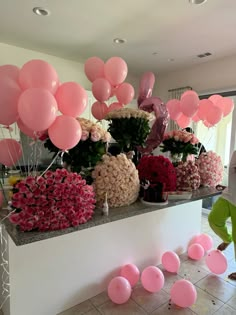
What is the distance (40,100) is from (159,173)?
1.11 meters

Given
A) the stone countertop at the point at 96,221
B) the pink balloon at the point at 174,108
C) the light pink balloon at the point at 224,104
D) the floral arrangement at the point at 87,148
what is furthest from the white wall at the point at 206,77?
the floral arrangement at the point at 87,148

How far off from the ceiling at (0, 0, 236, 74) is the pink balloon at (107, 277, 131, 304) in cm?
265

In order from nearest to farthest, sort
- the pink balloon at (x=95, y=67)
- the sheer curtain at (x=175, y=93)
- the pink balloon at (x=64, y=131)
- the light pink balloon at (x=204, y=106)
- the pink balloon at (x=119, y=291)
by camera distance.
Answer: the pink balloon at (x=64, y=131) < the pink balloon at (x=119, y=291) < the pink balloon at (x=95, y=67) < the light pink balloon at (x=204, y=106) < the sheer curtain at (x=175, y=93)

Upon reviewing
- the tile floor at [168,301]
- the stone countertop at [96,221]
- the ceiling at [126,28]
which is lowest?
the tile floor at [168,301]

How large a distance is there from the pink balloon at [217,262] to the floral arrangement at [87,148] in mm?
1407

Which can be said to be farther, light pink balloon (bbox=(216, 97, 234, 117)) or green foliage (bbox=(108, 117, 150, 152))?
light pink balloon (bbox=(216, 97, 234, 117))

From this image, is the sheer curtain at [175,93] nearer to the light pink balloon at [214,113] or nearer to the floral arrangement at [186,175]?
the light pink balloon at [214,113]

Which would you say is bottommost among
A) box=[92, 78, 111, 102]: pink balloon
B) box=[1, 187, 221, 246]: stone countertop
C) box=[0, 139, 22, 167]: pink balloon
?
box=[1, 187, 221, 246]: stone countertop

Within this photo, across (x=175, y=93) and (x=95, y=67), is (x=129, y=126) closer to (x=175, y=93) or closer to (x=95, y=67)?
(x=95, y=67)

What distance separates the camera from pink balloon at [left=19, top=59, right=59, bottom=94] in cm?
119

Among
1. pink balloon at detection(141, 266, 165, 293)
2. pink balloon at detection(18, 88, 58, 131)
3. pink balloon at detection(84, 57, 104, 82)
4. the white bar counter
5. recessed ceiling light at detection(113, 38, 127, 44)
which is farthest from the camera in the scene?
recessed ceiling light at detection(113, 38, 127, 44)

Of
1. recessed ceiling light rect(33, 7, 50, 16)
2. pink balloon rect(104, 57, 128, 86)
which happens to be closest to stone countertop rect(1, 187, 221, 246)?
pink balloon rect(104, 57, 128, 86)

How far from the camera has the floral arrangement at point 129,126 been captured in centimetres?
172

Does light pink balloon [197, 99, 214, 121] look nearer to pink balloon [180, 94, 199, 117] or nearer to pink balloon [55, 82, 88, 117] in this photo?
pink balloon [180, 94, 199, 117]
